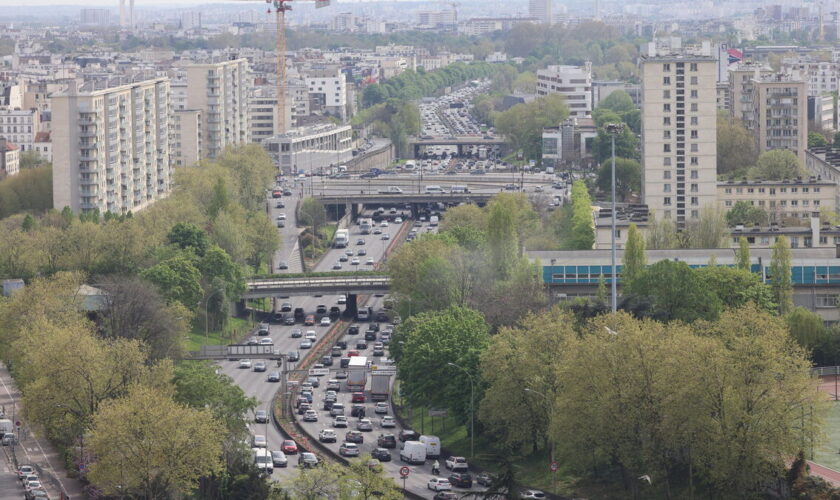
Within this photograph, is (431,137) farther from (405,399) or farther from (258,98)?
(405,399)

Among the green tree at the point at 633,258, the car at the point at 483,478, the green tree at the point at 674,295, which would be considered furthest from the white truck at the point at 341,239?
the car at the point at 483,478

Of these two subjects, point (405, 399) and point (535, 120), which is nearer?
point (405, 399)

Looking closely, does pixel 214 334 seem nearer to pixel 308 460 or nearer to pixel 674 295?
pixel 674 295

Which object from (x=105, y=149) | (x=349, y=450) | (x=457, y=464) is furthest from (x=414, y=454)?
(x=105, y=149)

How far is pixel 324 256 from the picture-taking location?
7650 cm

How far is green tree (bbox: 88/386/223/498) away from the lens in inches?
1395

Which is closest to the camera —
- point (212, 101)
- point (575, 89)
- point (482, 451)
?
point (482, 451)

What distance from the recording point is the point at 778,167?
267 feet

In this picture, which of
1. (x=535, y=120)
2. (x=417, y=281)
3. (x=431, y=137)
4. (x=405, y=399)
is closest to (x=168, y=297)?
(x=417, y=281)

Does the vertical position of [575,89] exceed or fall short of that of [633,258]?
it exceeds it

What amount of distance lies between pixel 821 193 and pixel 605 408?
37604mm

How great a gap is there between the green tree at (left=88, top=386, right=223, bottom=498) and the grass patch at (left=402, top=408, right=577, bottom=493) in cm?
701

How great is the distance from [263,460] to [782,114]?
57.5 metres

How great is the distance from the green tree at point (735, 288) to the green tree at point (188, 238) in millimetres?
20205
